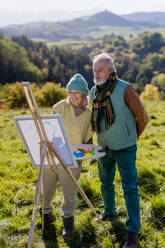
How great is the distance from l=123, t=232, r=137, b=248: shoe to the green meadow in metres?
0.12

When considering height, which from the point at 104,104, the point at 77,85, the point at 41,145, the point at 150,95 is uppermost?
the point at 77,85

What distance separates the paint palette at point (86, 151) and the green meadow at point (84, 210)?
123 cm

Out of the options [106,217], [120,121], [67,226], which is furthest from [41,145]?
[106,217]

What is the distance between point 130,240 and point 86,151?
1338 millimetres

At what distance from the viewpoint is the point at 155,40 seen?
170250mm

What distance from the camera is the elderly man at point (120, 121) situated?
3546 millimetres

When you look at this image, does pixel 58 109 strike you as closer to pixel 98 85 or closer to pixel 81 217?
pixel 98 85

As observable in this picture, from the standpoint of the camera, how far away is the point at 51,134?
3.17 meters

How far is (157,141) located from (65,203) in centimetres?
556

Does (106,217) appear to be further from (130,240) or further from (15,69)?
(15,69)

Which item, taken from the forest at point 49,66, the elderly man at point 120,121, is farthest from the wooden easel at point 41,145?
the forest at point 49,66

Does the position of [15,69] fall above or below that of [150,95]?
above

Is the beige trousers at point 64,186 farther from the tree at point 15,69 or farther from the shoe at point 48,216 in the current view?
the tree at point 15,69

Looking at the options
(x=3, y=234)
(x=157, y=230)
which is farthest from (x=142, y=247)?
(x=3, y=234)
